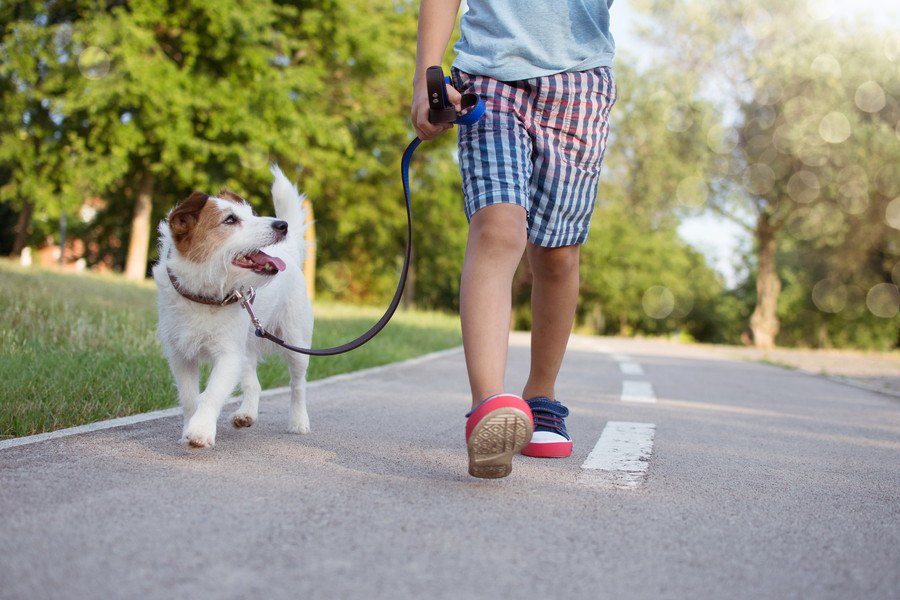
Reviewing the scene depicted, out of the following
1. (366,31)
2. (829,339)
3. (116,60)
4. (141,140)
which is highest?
(366,31)

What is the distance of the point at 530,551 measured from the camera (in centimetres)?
241

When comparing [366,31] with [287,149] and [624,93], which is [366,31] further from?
[624,93]

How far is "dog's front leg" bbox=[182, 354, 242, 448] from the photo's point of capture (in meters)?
3.59

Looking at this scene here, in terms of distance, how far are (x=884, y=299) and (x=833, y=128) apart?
9.93m

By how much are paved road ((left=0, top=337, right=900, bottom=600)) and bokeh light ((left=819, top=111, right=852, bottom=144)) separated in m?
25.3

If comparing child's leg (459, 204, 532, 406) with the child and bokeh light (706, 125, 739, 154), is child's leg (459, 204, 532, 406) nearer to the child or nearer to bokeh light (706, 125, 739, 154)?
the child

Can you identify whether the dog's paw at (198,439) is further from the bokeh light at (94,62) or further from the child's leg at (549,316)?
the bokeh light at (94,62)

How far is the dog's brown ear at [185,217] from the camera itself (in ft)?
13.4

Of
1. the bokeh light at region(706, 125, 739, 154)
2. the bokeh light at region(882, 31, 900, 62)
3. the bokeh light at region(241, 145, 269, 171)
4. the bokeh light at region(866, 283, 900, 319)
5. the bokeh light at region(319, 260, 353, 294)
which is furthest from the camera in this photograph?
the bokeh light at region(319, 260, 353, 294)

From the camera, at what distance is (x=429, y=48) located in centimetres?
347

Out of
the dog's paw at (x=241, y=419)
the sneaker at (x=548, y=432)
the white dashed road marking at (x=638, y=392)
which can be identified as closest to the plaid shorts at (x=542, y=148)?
the sneaker at (x=548, y=432)

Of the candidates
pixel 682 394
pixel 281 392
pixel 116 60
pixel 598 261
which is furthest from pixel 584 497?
pixel 598 261

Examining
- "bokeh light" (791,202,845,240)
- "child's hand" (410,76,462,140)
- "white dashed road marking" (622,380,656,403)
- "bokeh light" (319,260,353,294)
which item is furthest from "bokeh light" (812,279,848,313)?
"child's hand" (410,76,462,140)

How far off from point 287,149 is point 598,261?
35.2 m
